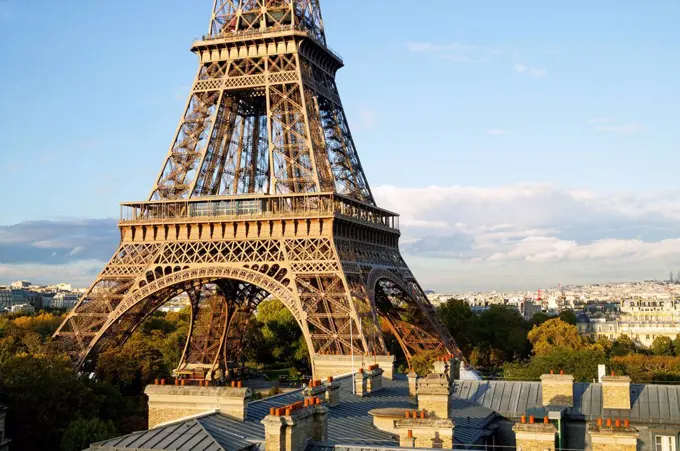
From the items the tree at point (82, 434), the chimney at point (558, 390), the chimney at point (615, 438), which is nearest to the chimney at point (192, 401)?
the chimney at point (615, 438)

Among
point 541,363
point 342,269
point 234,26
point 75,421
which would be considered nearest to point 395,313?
point 541,363

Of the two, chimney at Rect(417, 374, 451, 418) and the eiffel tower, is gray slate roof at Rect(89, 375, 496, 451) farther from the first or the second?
the eiffel tower

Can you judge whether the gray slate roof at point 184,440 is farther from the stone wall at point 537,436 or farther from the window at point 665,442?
the window at point 665,442

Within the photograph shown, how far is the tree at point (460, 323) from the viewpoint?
83875 millimetres

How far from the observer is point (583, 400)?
2252 cm

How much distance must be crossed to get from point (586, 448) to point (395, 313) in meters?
38.5

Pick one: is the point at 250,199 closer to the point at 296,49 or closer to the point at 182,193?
the point at 182,193

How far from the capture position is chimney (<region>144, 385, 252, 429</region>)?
58.5 ft

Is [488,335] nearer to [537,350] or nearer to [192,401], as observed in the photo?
[537,350]

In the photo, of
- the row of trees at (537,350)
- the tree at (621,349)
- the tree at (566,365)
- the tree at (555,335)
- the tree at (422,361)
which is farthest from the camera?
the tree at (621,349)

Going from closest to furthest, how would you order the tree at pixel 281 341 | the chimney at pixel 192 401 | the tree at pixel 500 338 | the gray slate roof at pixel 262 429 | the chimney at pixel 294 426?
the chimney at pixel 294 426, the gray slate roof at pixel 262 429, the chimney at pixel 192 401, the tree at pixel 281 341, the tree at pixel 500 338

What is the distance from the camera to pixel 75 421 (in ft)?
117

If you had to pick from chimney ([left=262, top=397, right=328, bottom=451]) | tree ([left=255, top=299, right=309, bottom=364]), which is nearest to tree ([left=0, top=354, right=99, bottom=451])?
chimney ([left=262, top=397, right=328, bottom=451])

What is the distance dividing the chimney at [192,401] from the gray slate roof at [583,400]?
8.78 metres
